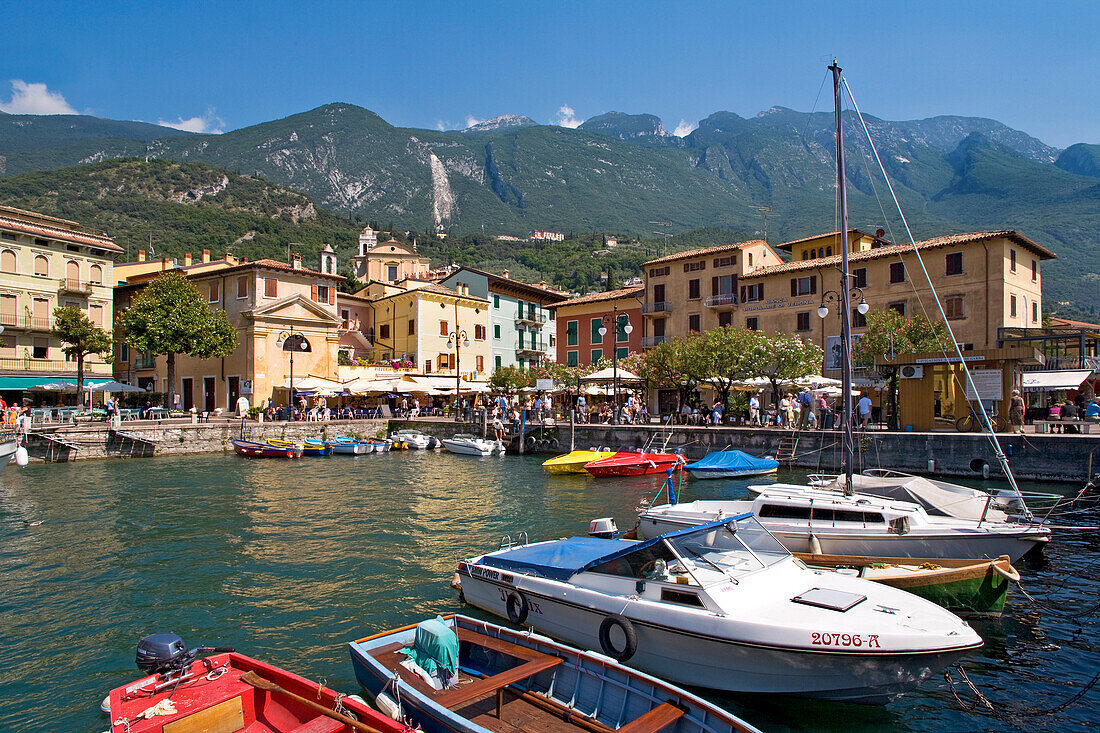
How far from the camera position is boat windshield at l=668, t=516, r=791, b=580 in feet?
30.8

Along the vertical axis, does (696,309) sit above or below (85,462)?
above

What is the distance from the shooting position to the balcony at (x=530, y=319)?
70188 mm

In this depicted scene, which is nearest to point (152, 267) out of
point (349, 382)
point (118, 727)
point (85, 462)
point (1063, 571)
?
point (349, 382)

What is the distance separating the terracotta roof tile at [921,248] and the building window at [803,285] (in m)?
0.69

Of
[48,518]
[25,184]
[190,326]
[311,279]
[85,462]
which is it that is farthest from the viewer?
[25,184]

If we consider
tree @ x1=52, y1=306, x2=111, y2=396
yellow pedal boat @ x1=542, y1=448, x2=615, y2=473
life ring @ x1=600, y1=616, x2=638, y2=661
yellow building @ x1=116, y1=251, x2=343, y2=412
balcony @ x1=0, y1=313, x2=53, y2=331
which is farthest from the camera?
yellow building @ x1=116, y1=251, x2=343, y2=412

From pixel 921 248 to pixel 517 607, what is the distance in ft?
129

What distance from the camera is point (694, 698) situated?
6.47 metres

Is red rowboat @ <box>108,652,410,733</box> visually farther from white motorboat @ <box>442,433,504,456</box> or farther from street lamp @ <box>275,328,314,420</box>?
street lamp @ <box>275,328,314,420</box>

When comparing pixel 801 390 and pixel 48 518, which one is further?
pixel 801 390

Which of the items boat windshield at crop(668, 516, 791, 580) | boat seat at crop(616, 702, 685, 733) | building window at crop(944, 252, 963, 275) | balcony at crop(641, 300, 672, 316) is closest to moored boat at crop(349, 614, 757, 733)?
boat seat at crop(616, 702, 685, 733)

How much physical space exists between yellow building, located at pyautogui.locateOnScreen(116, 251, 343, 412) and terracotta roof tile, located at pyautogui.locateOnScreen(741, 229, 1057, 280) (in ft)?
111

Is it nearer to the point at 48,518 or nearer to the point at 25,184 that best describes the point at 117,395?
the point at 48,518

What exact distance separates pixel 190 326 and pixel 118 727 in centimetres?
4332
